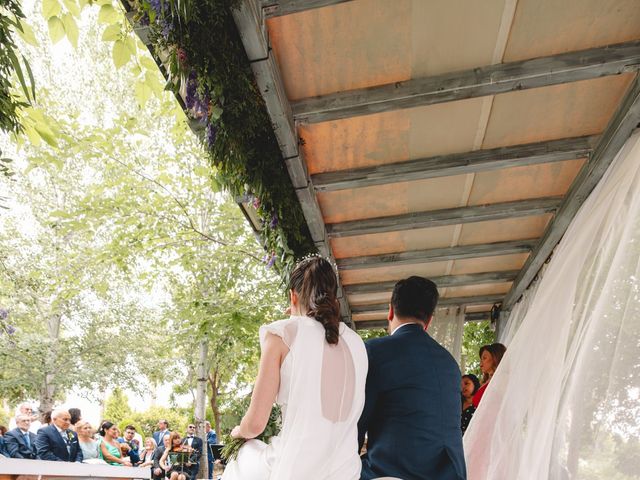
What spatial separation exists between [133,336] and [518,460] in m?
18.7

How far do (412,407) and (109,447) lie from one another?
Answer: 8798 millimetres

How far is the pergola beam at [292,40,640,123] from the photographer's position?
8.21 feet

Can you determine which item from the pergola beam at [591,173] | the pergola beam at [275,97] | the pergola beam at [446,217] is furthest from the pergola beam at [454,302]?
the pergola beam at [275,97]

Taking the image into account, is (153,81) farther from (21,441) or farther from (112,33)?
(21,441)

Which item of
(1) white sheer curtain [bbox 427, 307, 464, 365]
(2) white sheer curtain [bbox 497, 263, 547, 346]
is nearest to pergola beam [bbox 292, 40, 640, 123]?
(2) white sheer curtain [bbox 497, 263, 547, 346]

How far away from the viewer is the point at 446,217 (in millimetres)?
4164

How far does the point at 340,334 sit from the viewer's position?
2088mm

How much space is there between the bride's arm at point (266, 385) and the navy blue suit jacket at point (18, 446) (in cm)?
663

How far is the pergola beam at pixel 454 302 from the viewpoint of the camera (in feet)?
20.8

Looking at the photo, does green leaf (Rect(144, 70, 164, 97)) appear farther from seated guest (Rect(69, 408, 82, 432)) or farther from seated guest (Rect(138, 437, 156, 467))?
seated guest (Rect(138, 437, 156, 467))

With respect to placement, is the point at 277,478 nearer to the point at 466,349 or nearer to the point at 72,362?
the point at 466,349

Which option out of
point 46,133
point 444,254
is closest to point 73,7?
point 46,133

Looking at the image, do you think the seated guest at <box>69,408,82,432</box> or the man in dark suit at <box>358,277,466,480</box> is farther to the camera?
the seated guest at <box>69,408,82,432</box>

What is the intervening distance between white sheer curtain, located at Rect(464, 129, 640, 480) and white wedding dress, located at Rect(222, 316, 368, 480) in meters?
1.06
